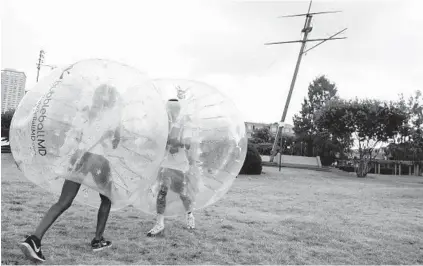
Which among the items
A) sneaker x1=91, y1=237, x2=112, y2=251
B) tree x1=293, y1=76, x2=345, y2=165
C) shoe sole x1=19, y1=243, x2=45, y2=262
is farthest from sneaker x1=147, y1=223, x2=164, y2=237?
tree x1=293, y1=76, x2=345, y2=165

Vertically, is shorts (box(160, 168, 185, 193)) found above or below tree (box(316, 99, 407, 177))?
below

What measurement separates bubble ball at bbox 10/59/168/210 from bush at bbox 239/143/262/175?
14390 millimetres

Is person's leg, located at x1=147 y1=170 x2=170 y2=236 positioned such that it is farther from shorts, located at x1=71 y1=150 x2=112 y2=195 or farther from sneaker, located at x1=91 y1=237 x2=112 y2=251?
shorts, located at x1=71 y1=150 x2=112 y2=195

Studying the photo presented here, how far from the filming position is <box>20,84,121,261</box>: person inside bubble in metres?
3.43

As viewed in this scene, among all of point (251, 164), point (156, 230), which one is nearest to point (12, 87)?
point (251, 164)

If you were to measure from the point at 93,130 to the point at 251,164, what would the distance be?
14.9m

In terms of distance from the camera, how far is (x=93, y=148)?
3428 millimetres

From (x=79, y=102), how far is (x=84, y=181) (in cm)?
75

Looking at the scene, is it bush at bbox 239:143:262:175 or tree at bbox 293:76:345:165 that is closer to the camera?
bush at bbox 239:143:262:175

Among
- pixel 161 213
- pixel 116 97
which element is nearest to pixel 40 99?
pixel 116 97

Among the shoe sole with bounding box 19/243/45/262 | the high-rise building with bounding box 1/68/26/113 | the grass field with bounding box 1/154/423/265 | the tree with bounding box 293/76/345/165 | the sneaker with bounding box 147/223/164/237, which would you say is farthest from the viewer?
the tree with bounding box 293/76/345/165

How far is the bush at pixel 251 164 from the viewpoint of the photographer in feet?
59.0

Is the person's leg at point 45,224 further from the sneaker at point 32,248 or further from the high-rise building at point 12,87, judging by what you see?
the high-rise building at point 12,87

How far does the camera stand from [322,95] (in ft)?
175
